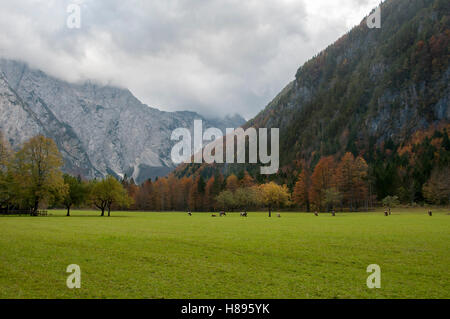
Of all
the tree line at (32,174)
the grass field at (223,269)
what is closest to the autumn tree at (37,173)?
the tree line at (32,174)

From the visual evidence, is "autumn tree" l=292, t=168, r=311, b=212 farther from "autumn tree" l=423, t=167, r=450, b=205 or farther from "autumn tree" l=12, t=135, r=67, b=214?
"autumn tree" l=12, t=135, r=67, b=214

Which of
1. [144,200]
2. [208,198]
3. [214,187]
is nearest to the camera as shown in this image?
[208,198]

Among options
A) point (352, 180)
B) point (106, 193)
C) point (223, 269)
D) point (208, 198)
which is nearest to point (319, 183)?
point (352, 180)

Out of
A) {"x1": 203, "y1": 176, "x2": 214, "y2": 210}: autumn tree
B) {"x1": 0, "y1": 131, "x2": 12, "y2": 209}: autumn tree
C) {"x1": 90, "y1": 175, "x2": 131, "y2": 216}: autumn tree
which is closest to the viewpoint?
{"x1": 0, "y1": 131, "x2": 12, "y2": 209}: autumn tree

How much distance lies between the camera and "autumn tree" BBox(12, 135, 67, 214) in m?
71.8

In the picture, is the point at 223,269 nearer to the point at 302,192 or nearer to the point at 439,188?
the point at 439,188

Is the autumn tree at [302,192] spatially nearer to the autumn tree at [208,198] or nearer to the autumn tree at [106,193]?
the autumn tree at [208,198]

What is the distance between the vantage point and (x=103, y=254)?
1886cm

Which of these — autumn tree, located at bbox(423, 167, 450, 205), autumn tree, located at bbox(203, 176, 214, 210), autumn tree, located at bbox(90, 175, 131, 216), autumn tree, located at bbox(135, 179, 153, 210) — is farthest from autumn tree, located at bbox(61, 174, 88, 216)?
autumn tree, located at bbox(423, 167, 450, 205)

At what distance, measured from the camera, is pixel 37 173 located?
73.9 m
